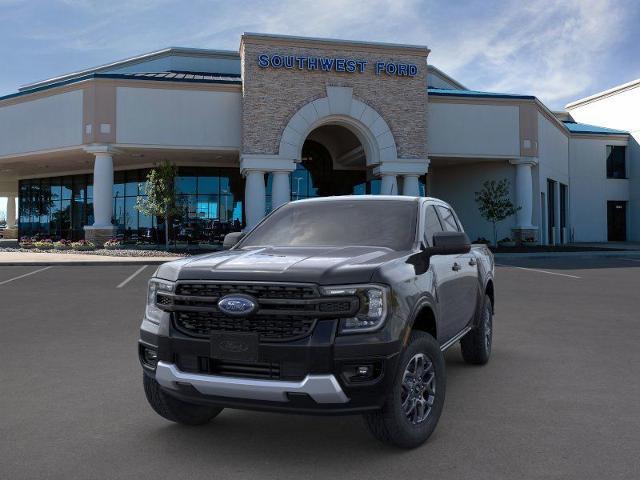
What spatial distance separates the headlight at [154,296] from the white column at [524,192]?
102 ft

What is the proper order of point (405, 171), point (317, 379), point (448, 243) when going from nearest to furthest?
point (317, 379), point (448, 243), point (405, 171)

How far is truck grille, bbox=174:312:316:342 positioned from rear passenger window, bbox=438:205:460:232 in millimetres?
2625

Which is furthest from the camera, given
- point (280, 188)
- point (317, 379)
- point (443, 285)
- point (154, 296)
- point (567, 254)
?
point (280, 188)

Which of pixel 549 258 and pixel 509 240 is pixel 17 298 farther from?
pixel 509 240

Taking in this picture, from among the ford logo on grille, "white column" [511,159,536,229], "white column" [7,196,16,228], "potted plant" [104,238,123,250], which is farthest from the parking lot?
"white column" [7,196,16,228]

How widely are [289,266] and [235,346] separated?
2.00 ft

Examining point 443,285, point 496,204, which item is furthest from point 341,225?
point 496,204

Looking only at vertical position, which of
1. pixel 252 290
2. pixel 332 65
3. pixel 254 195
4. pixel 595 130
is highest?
pixel 332 65

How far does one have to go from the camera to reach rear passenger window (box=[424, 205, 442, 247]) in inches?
202

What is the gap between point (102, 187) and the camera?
29.6 meters

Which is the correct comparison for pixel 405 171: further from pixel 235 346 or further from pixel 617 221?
pixel 235 346

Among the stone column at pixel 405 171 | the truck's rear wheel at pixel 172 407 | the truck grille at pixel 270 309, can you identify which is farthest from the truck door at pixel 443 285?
the stone column at pixel 405 171

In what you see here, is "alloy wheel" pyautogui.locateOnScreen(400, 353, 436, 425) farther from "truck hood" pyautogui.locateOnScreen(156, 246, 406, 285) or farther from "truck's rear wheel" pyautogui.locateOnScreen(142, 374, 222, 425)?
"truck's rear wheel" pyautogui.locateOnScreen(142, 374, 222, 425)

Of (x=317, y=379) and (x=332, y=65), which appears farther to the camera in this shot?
(x=332, y=65)
